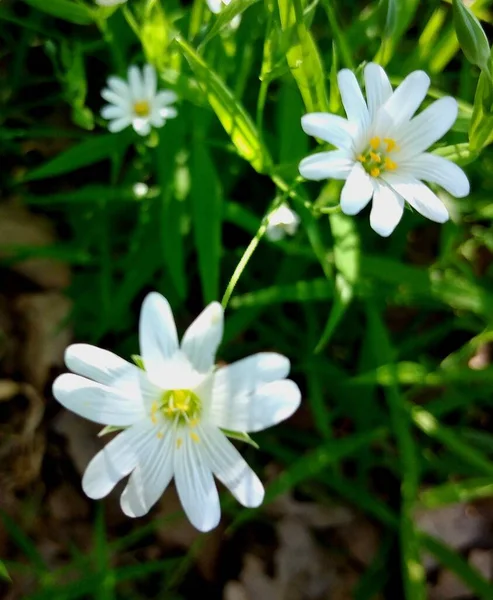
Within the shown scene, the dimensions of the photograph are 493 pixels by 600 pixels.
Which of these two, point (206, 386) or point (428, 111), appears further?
point (428, 111)

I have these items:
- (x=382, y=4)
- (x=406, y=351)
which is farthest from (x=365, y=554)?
(x=382, y=4)

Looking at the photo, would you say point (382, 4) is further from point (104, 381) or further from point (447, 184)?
point (104, 381)

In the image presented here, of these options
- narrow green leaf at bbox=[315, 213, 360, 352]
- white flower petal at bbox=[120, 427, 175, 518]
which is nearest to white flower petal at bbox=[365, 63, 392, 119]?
narrow green leaf at bbox=[315, 213, 360, 352]

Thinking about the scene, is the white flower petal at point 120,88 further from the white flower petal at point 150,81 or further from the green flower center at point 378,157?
the green flower center at point 378,157

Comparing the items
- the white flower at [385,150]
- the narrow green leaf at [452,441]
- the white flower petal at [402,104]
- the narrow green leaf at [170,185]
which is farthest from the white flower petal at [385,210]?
the narrow green leaf at [452,441]

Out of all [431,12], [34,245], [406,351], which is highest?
[431,12]

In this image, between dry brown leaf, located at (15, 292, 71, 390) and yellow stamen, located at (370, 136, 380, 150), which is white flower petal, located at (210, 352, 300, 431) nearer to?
yellow stamen, located at (370, 136, 380, 150)
